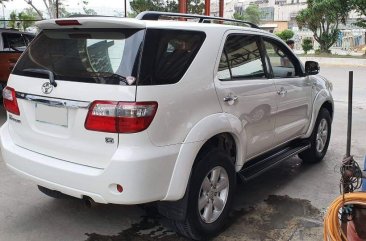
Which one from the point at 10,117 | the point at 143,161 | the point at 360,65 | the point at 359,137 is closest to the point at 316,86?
the point at 359,137

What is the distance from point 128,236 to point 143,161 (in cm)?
99

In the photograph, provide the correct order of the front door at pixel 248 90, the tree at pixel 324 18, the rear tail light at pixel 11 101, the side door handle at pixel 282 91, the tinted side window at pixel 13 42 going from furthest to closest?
1. the tree at pixel 324 18
2. the tinted side window at pixel 13 42
3. the side door handle at pixel 282 91
4. the front door at pixel 248 90
5. the rear tail light at pixel 11 101

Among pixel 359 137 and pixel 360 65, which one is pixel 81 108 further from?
pixel 360 65

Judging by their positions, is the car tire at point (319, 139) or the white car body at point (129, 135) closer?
the white car body at point (129, 135)

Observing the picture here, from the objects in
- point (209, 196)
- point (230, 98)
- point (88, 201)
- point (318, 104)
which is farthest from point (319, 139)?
point (88, 201)

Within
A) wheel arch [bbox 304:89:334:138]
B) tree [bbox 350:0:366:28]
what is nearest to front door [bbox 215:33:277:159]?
wheel arch [bbox 304:89:334:138]

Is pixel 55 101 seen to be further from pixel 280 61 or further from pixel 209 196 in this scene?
pixel 280 61

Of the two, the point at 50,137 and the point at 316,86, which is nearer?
the point at 50,137

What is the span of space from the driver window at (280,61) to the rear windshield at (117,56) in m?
1.26

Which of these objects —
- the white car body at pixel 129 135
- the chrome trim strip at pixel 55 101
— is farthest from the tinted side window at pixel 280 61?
the chrome trim strip at pixel 55 101

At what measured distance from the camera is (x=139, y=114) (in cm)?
283

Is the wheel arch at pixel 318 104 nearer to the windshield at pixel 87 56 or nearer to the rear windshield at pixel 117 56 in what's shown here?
the rear windshield at pixel 117 56

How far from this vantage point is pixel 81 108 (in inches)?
116

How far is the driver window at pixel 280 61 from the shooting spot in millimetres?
4445
